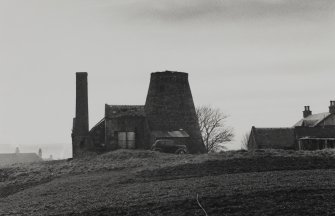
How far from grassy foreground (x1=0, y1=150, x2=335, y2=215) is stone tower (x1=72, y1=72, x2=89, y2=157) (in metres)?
14.9

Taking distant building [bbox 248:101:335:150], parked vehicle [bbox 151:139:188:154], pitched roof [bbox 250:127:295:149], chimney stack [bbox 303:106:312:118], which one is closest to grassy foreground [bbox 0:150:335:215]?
parked vehicle [bbox 151:139:188:154]

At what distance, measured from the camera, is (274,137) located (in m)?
48.9

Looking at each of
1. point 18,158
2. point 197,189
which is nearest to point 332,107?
point 197,189

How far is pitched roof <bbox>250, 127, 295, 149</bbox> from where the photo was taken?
47.7m

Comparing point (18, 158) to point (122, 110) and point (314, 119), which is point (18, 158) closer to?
point (122, 110)

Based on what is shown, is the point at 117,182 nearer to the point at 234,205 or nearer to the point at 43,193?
the point at 43,193

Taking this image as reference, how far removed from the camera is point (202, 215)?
11.5 metres

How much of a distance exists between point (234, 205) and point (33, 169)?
75.4 feet

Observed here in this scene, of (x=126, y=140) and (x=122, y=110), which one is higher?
(x=122, y=110)

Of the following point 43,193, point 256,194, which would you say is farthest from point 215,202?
point 43,193

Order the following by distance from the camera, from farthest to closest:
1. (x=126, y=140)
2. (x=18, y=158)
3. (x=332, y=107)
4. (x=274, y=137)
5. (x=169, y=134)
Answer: (x=18, y=158) < (x=332, y=107) < (x=274, y=137) < (x=126, y=140) < (x=169, y=134)

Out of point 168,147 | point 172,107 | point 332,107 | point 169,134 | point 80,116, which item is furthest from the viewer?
point 332,107

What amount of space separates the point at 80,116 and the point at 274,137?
23.7 m

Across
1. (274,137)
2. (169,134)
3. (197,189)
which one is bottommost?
(197,189)
